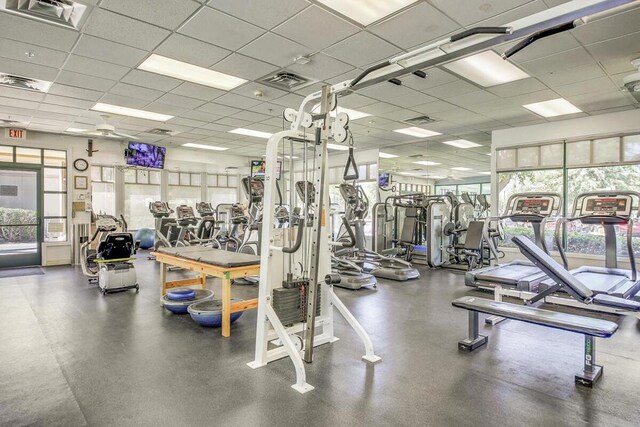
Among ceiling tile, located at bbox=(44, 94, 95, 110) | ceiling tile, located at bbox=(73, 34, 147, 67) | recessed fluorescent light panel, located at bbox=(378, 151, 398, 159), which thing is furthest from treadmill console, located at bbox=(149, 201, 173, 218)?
recessed fluorescent light panel, located at bbox=(378, 151, 398, 159)

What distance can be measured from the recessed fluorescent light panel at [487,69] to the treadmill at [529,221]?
166cm

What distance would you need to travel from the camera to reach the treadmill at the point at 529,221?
14.5 ft

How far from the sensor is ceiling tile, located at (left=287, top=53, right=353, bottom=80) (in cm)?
450

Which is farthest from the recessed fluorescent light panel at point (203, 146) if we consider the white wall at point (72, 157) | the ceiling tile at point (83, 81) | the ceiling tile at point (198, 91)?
the ceiling tile at point (83, 81)

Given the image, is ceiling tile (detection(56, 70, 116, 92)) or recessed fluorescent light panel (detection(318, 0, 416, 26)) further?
ceiling tile (detection(56, 70, 116, 92))

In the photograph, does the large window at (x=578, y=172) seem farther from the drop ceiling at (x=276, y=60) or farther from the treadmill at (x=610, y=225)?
the treadmill at (x=610, y=225)

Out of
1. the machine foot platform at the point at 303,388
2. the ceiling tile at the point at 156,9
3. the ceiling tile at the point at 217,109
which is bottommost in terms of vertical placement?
the machine foot platform at the point at 303,388

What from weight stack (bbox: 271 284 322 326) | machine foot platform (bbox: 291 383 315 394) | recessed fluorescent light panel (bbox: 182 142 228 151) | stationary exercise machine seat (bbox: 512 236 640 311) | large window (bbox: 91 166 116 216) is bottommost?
machine foot platform (bbox: 291 383 315 394)

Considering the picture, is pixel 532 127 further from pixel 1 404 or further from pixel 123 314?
pixel 1 404

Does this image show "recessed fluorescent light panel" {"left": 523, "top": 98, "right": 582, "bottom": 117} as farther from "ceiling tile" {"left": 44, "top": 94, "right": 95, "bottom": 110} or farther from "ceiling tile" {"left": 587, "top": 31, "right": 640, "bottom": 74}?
"ceiling tile" {"left": 44, "top": 94, "right": 95, "bottom": 110}

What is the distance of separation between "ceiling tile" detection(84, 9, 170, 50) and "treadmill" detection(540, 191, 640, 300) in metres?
5.11

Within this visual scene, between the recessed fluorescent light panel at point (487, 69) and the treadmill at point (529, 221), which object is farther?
the recessed fluorescent light panel at point (487, 69)

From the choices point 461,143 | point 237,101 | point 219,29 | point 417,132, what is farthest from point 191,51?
point 461,143

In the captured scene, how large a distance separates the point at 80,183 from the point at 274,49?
7.19 metres
